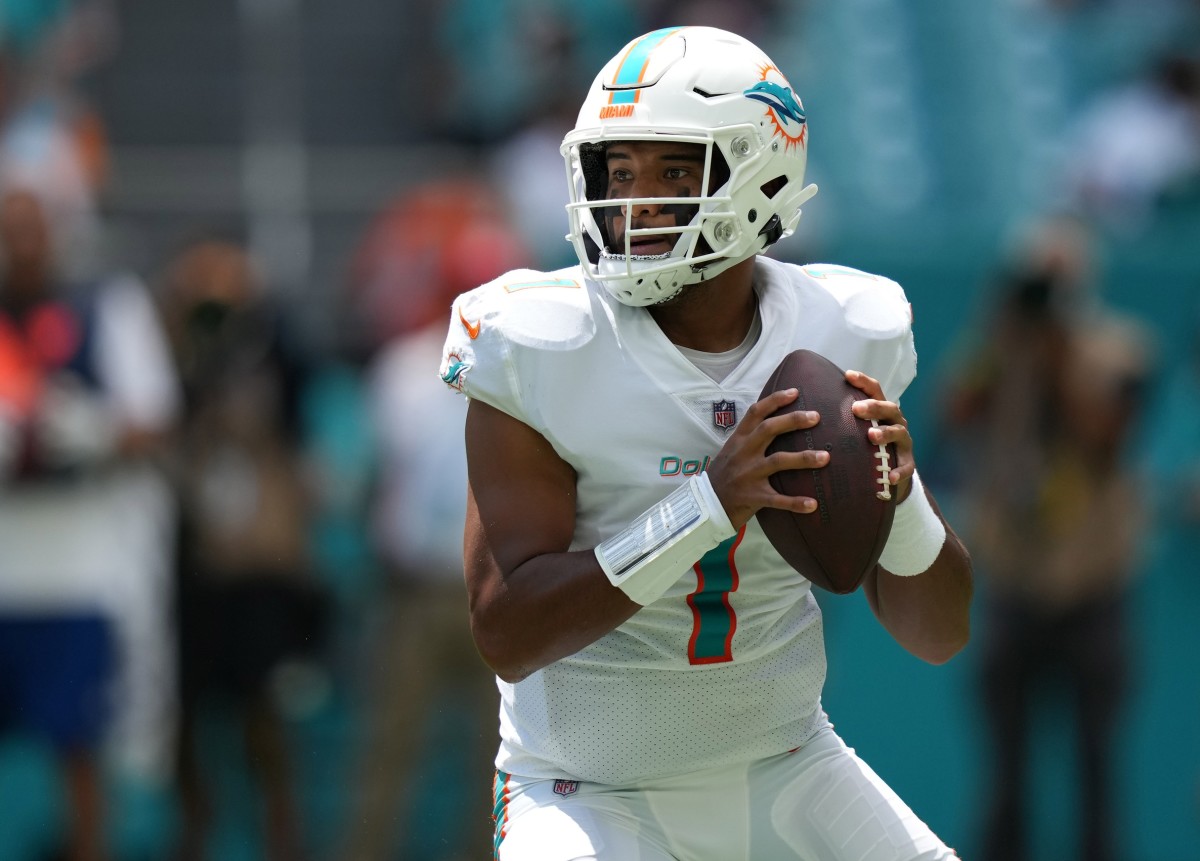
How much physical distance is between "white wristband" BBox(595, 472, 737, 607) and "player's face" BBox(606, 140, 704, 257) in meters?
0.43

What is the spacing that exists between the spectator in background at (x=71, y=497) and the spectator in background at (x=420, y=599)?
0.86 metres

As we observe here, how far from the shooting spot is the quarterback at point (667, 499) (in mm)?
2787

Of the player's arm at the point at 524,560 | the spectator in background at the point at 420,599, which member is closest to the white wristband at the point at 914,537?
the player's arm at the point at 524,560

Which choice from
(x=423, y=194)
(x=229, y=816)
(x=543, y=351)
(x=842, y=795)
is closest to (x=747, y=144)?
(x=543, y=351)

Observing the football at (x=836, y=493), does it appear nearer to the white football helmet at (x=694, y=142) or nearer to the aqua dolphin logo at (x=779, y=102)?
the white football helmet at (x=694, y=142)

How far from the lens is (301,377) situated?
6.64 metres

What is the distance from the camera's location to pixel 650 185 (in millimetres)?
2891

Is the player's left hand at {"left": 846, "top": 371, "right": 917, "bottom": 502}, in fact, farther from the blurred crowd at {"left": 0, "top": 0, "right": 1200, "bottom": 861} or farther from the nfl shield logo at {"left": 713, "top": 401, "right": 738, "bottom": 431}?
the blurred crowd at {"left": 0, "top": 0, "right": 1200, "bottom": 861}

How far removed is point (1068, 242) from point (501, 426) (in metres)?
4.08

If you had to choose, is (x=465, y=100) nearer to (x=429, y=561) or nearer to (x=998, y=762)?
(x=429, y=561)

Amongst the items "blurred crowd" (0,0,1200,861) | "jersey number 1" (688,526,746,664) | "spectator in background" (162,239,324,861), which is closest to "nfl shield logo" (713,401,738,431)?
"jersey number 1" (688,526,746,664)

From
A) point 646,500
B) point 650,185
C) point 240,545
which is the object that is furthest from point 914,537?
point 240,545

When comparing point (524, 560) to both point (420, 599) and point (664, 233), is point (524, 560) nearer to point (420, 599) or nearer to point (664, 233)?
point (664, 233)

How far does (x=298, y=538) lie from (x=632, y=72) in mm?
4009
